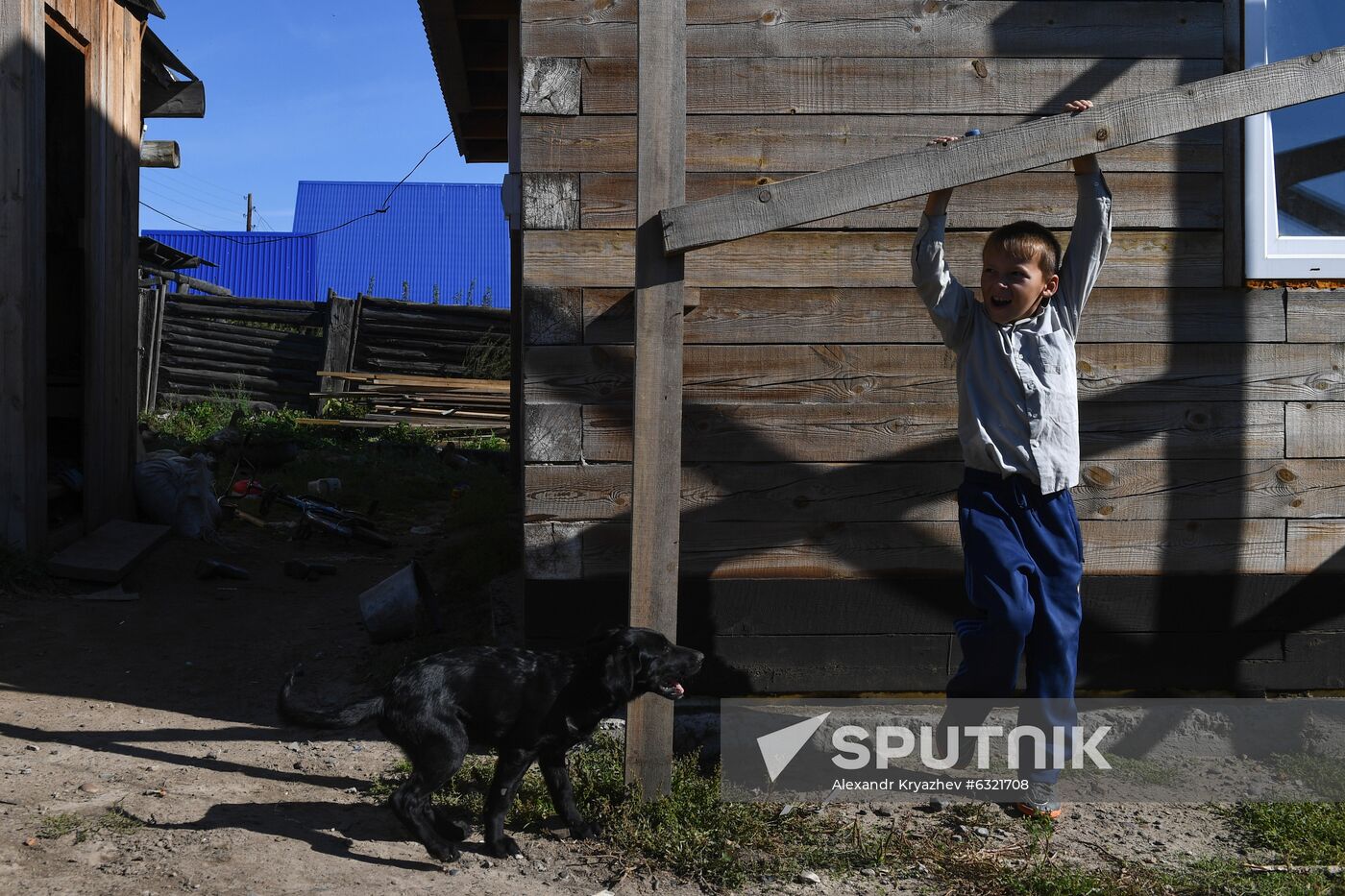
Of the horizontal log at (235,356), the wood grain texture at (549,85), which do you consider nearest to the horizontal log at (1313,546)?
the wood grain texture at (549,85)

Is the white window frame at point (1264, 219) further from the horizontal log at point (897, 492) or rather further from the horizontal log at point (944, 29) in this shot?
the horizontal log at point (897, 492)

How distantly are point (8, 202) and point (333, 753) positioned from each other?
4.59 meters

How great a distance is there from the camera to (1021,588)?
10.6ft

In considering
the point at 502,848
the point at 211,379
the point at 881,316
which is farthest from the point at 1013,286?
the point at 211,379

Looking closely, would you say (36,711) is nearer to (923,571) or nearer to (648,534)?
(648,534)

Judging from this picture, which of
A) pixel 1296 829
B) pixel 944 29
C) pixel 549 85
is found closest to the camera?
pixel 1296 829

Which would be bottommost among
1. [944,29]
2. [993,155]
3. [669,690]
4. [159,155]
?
[669,690]

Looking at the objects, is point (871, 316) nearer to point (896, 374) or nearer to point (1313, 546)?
point (896, 374)

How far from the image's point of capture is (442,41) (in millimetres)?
6379

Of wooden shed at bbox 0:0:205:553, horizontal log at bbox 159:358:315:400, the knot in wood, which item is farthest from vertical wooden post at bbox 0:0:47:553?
horizontal log at bbox 159:358:315:400

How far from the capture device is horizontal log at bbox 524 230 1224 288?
3969 millimetres

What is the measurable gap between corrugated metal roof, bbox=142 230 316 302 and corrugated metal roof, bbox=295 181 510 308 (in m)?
0.73

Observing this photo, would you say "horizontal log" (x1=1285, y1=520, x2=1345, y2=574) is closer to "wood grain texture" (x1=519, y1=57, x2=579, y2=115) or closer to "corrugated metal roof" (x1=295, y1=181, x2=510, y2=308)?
"wood grain texture" (x1=519, y1=57, x2=579, y2=115)

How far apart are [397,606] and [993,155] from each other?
3.83 metres
